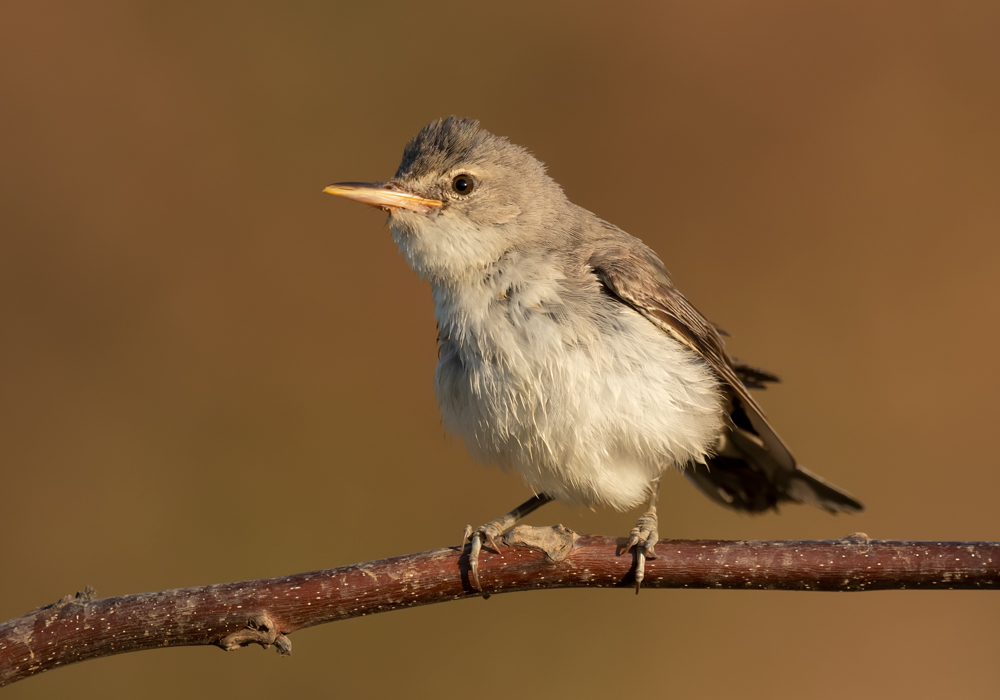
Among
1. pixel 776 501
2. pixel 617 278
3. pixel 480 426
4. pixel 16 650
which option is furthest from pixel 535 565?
pixel 776 501

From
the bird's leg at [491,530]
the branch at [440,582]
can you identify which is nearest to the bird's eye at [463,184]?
the bird's leg at [491,530]

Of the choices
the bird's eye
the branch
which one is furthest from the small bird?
the branch

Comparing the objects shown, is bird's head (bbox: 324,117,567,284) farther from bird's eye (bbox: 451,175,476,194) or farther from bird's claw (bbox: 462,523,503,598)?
bird's claw (bbox: 462,523,503,598)

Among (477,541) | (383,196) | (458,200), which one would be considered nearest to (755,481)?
(477,541)

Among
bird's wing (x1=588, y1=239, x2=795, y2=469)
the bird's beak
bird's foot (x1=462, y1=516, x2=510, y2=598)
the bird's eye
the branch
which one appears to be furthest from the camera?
the bird's eye

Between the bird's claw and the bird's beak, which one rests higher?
the bird's beak

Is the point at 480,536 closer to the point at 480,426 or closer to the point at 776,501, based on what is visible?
the point at 480,426

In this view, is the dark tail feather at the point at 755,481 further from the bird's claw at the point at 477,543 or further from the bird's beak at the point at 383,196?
the bird's beak at the point at 383,196
